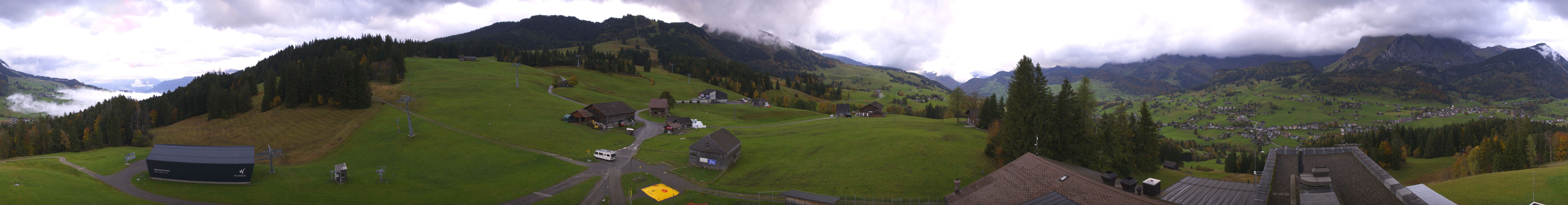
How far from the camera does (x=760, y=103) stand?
123 m

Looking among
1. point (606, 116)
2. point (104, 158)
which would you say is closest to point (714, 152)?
point (606, 116)

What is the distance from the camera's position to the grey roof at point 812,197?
106ft

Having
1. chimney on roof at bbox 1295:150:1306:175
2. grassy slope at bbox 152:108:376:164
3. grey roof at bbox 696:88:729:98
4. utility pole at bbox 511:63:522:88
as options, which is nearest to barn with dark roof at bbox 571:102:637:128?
grassy slope at bbox 152:108:376:164

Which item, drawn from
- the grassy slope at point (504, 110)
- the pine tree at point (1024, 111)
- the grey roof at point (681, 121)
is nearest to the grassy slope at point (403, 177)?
the grassy slope at point (504, 110)

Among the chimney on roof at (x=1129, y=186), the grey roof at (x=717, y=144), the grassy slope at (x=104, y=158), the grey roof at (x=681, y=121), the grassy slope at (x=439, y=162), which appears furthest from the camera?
the grey roof at (x=681, y=121)

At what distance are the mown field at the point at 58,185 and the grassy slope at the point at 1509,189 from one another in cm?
6743

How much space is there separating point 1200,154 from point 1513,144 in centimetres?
10952

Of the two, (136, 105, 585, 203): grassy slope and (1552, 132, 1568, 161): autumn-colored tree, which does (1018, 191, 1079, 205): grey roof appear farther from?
(1552, 132, 1568, 161): autumn-colored tree

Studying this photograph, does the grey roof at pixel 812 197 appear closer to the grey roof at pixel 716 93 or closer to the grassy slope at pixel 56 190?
the grassy slope at pixel 56 190

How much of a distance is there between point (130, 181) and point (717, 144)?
137 ft

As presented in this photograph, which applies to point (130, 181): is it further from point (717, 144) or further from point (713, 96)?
point (713, 96)

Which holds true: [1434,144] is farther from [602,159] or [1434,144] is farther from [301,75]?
[301,75]

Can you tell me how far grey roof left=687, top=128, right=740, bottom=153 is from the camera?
46031 millimetres

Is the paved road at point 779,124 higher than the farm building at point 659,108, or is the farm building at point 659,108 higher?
the farm building at point 659,108
